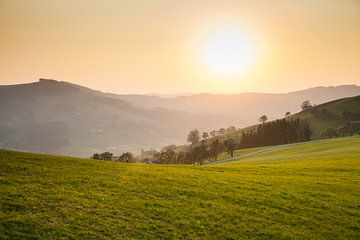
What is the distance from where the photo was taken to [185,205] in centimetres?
2786

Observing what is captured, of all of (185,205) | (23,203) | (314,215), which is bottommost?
(314,215)

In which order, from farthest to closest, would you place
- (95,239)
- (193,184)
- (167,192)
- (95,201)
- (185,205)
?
(193,184)
(167,192)
(185,205)
(95,201)
(95,239)

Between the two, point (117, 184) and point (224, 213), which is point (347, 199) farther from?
point (117, 184)

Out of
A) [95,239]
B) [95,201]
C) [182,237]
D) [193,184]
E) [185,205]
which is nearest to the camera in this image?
[95,239]

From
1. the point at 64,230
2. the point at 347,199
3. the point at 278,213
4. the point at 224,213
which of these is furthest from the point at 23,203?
the point at 347,199

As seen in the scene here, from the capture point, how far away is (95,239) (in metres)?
20.5

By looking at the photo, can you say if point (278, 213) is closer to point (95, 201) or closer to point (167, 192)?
point (167, 192)

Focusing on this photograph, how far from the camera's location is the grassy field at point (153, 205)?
22031 mm

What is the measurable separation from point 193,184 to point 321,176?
81.3 ft

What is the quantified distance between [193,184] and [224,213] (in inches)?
313

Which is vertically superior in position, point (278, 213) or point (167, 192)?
point (167, 192)

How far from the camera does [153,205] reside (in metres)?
26.8

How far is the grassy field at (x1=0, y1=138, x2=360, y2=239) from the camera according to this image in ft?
72.3

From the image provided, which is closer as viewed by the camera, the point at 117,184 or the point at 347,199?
the point at 117,184
